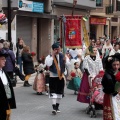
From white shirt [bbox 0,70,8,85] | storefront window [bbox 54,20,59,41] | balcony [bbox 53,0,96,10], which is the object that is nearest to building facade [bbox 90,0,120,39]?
balcony [bbox 53,0,96,10]

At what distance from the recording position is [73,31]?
16.8 metres

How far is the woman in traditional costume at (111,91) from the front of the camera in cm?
752

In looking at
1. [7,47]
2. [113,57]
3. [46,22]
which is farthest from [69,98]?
[46,22]

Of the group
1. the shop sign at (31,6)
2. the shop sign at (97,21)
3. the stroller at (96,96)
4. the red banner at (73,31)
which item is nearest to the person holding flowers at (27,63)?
the red banner at (73,31)

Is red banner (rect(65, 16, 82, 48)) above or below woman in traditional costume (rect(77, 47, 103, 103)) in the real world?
above

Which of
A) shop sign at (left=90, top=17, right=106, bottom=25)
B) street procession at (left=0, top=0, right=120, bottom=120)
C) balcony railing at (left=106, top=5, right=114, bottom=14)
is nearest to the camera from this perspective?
street procession at (left=0, top=0, right=120, bottom=120)

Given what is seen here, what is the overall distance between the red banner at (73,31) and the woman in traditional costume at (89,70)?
4926mm

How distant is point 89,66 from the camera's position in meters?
11.6

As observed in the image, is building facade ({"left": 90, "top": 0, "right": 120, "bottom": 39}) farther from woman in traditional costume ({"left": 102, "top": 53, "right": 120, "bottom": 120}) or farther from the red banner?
woman in traditional costume ({"left": 102, "top": 53, "right": 120, "bottom": 120})

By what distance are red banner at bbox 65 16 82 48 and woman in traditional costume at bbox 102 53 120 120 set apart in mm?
8898

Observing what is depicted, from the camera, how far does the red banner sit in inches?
657

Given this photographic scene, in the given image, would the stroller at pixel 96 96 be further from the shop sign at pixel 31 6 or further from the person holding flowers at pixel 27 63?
the shop sign at pixel 31 6

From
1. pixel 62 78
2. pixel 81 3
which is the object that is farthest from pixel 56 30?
pixel 62 78

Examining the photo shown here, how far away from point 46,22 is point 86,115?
21875 mm
